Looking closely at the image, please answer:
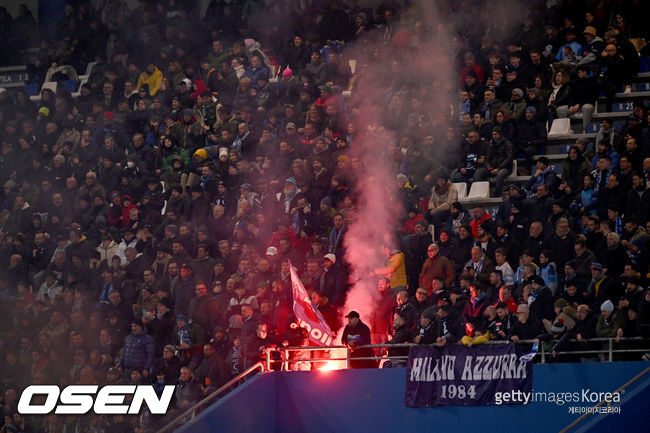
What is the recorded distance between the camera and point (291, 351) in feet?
47.4

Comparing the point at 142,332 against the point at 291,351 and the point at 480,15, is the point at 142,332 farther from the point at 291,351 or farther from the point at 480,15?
the point at 480,15

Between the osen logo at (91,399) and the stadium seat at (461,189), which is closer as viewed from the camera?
the osen logo at (91,399)

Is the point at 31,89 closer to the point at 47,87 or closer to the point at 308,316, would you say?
the point at 47,87

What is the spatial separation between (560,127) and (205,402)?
625cm

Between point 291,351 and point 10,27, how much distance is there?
1184cm

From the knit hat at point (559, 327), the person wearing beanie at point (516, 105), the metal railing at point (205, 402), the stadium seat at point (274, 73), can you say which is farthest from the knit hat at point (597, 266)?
the stadium seat at point (274, 73)

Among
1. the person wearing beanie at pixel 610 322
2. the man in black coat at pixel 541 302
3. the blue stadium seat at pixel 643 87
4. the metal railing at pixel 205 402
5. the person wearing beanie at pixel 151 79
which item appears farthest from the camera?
the person wearing beanie at pixel 151 79

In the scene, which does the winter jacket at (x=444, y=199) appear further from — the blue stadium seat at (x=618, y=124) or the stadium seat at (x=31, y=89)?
the stadium seat at (x=31, y=89)

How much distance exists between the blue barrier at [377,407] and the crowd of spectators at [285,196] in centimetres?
38

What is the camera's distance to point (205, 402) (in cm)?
1396

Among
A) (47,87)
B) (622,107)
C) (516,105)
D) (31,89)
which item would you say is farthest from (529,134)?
(31,89)

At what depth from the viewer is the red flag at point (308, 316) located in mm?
14055

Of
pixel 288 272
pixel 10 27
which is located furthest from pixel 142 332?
pixel 10 27

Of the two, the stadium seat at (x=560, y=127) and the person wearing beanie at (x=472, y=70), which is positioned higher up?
the person wearing beanie at (x=472, y=70)
